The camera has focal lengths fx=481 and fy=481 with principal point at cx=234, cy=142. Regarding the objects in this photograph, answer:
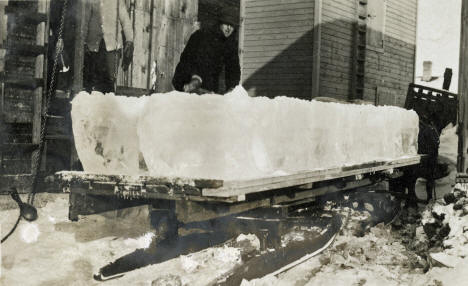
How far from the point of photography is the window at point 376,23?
15.9 metres

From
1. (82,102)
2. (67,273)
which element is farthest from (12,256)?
(82,102)

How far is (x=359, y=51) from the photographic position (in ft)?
51.3

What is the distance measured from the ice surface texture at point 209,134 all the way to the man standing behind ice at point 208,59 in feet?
7.26

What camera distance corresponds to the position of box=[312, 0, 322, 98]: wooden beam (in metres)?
13.5

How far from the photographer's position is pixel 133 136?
13.0ft

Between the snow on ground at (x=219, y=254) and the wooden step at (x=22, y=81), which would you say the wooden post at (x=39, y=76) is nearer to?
the wooden step at (x=22, y=81)

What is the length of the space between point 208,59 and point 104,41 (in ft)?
5.24

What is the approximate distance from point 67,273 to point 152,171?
1904 millimetres

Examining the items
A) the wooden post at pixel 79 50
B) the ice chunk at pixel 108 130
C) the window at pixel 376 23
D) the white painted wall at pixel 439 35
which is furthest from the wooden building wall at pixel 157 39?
the white painted wall at pixel 439 35

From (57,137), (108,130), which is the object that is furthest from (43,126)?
(108,130)

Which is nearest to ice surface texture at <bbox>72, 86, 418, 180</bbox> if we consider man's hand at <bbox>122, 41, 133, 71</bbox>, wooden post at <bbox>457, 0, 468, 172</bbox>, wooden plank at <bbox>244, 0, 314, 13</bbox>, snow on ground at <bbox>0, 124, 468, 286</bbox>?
snow on ground at <bbox>0, 124, 468, 286</bbox>

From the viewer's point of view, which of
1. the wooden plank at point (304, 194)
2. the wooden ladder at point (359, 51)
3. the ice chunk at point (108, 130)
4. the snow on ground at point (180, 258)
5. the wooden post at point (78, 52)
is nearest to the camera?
the ice chunk at point (108, 130)

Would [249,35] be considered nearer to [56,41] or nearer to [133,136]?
[56,41]

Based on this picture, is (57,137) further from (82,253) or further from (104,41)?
(82,253)
